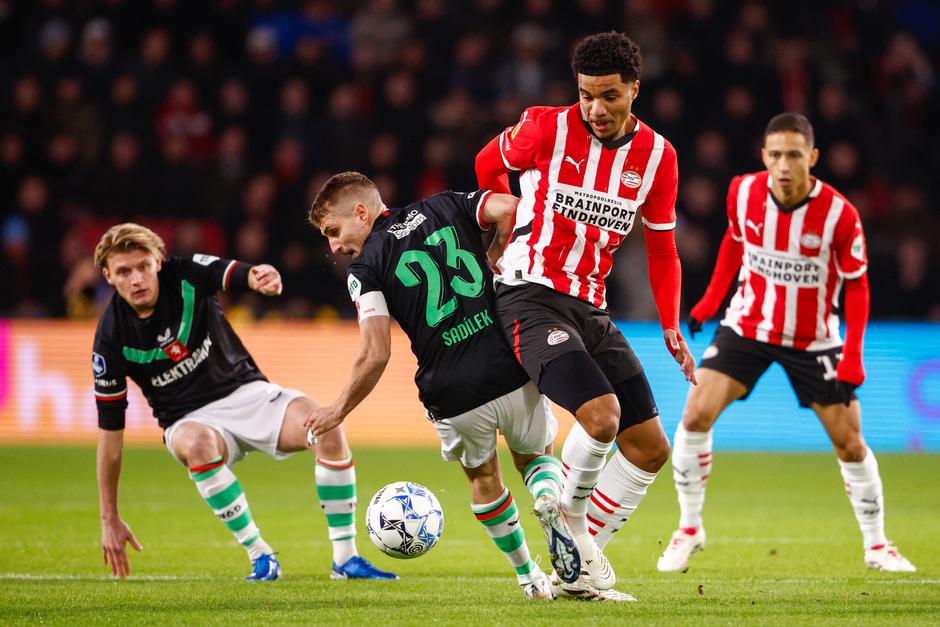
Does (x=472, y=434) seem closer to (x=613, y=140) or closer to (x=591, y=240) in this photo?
(x=591, y=240)

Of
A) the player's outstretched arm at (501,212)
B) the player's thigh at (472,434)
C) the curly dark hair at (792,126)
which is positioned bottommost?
the player's thigh at (472,434)

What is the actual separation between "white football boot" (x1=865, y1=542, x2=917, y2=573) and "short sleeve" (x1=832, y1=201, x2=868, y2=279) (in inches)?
54.7

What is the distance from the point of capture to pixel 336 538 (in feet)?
20.8

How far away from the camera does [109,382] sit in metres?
6.34

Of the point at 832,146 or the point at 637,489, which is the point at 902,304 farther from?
the point at 637,489

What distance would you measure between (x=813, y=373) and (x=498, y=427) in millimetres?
2231

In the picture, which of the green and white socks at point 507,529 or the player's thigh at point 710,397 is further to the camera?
the player's thigh at point 710,397

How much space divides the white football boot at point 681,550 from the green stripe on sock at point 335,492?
1.62 meters

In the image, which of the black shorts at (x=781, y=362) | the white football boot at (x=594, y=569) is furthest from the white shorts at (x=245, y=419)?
the black shorts at (x=781, y=362)

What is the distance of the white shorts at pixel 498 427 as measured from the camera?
5.29 meters

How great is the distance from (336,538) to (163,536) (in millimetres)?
1935

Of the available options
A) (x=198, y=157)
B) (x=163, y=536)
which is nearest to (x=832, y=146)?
(x=198, y=157)

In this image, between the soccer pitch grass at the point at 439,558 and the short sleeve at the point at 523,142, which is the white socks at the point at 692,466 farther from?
the short sleeve at the point at 523,142

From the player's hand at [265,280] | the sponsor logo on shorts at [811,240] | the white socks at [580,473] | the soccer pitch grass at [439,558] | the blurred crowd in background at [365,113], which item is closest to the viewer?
the soccer pitch grass at [439,558]
